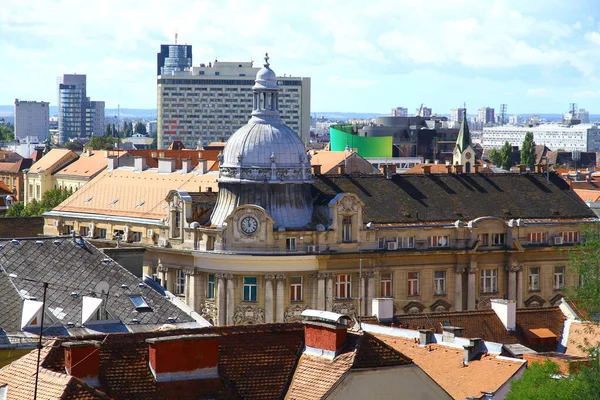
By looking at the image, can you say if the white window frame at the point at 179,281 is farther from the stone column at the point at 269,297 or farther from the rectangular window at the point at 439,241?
the rectangular window at the point at 439,241

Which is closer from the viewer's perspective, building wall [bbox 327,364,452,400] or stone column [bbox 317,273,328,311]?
building wall [bbox 327,364,452,400]

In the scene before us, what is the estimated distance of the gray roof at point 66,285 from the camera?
6819cm

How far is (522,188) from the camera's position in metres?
129

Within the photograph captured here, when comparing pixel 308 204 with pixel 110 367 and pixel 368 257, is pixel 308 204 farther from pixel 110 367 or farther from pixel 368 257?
pixel 110 367

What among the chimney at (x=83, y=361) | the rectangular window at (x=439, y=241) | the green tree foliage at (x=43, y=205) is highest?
the chimney at (x=83, y=361)

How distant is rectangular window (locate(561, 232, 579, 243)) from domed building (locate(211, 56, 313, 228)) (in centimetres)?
1877

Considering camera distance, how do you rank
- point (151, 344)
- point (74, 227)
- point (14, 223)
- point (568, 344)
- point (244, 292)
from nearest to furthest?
1. point (151, 344)
2. point (568, 344)
3. point (244, 292)
4. point (14, 223)
5. point (74, 227)

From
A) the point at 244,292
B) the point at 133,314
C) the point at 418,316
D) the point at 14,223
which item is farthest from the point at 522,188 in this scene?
the point at 133,314

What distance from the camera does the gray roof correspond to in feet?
224

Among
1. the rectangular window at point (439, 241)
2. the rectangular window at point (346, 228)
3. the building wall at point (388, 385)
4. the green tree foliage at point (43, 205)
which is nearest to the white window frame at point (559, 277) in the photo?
the rectangular window at point (439, 241)

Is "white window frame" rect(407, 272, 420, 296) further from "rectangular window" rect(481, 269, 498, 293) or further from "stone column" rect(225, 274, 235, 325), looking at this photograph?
"stone column" rect(225, 274, 235, 325)

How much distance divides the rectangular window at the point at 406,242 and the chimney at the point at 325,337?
223ft

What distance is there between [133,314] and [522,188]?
63.1 m

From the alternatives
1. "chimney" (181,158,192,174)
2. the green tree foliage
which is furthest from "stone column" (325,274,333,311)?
the green tree foliage
